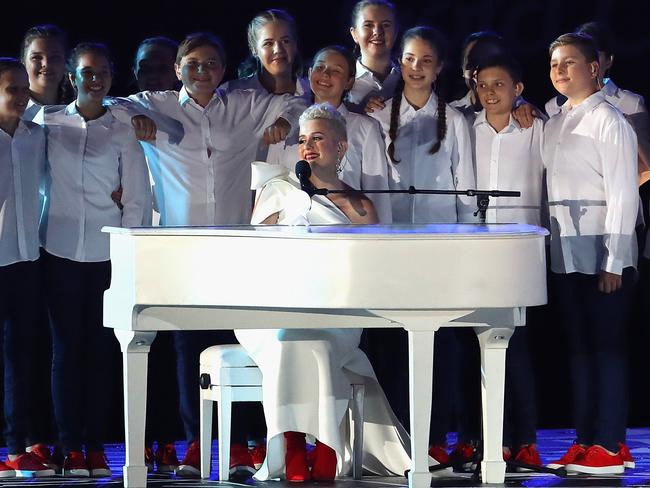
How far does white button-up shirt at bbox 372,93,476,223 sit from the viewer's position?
6707 millimetres

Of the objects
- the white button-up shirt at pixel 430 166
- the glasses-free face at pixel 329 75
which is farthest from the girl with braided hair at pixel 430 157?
the glasses-free face at pixel 329 75

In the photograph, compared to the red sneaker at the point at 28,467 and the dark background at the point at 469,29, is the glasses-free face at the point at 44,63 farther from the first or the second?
the red sneaker at the point at 28,467

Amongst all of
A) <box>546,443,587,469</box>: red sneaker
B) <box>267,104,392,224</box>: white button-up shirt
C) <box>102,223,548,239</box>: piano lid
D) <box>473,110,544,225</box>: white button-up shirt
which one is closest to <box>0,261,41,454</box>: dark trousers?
<box>102,223,548,239</box>: piano lid

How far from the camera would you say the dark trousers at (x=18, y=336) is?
641 cm

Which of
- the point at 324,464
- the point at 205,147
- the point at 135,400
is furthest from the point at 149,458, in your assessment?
the point at 205,147

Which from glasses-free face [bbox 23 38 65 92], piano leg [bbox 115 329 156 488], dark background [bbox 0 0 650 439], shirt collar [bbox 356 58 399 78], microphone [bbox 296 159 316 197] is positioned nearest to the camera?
piano leg [bbox 115 329 156 488]

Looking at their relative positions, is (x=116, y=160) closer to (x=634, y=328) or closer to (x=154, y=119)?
(x=154, y=119)

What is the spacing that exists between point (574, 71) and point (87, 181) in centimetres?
203

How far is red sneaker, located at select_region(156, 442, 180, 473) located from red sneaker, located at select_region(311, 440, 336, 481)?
65cm

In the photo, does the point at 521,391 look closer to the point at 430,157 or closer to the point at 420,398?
the point at 430,157

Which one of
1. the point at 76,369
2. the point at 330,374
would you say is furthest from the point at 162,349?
the point at 330,374

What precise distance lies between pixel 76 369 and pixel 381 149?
1.56 m

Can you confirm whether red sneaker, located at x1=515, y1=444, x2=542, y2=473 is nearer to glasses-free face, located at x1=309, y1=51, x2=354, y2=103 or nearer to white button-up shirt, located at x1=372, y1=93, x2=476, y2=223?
white button-up shirt, located at x1=372, y1=93, x2=476, y2=223

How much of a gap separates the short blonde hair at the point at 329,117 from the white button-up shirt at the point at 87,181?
0.77m
